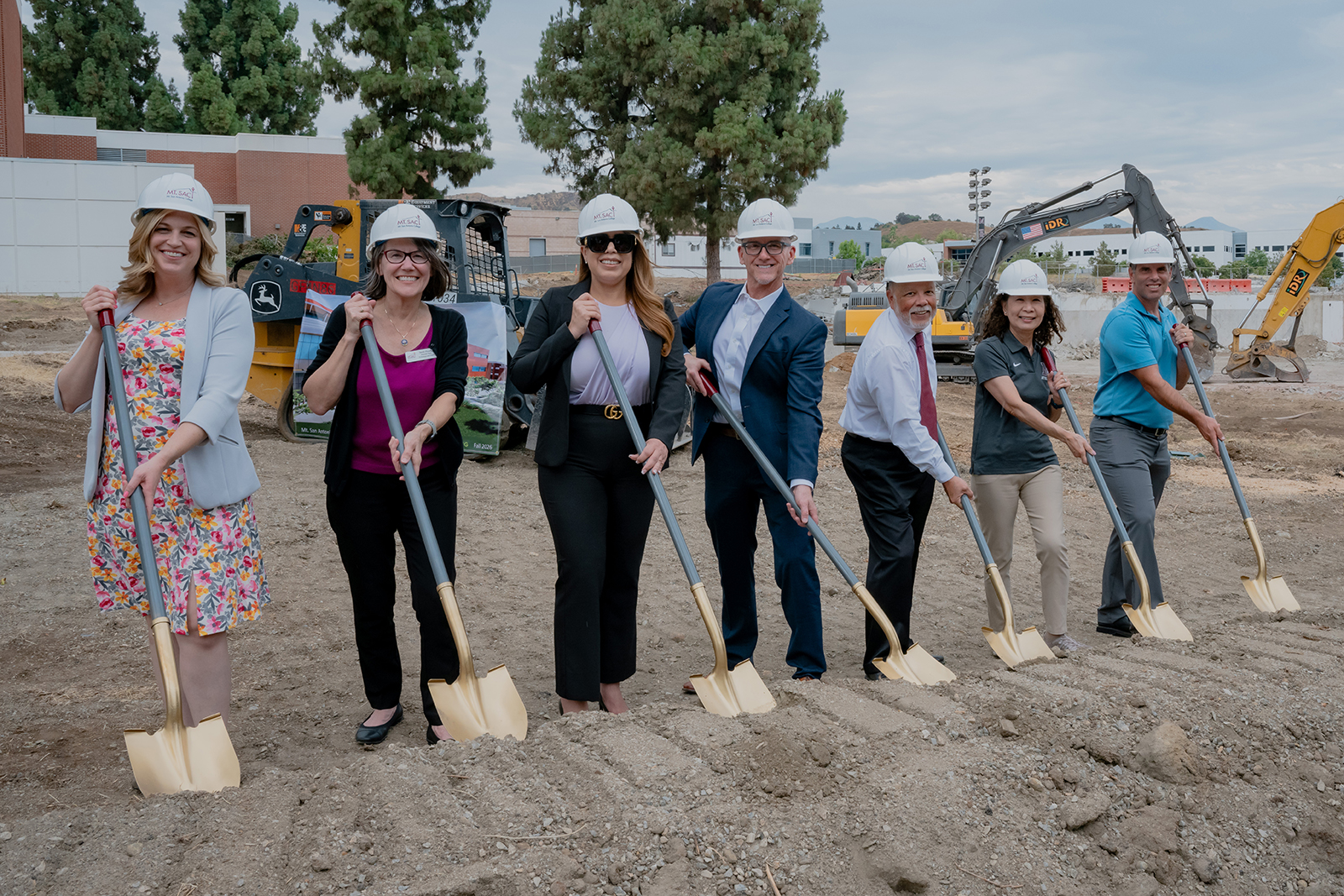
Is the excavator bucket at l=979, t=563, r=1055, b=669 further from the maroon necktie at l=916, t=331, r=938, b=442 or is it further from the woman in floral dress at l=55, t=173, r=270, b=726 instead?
the woman in floral dress at l=55, t=173, r=270, b=726

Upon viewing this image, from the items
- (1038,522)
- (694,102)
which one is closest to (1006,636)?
(1038,522)

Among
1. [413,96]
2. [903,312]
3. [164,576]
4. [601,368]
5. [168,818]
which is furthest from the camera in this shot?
[413,96]

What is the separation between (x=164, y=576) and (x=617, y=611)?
1.53 metres

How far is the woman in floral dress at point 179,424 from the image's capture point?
3.16 meters

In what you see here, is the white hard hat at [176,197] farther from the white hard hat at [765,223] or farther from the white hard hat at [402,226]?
the white hard hat at [765,223]

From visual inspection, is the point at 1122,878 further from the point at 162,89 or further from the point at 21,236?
the point at 162,89

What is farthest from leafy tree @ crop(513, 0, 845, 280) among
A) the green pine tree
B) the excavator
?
the green pine tree

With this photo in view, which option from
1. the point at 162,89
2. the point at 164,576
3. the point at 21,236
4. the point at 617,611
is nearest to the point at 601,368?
the point at 617,611

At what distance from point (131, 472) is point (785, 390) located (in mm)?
2368

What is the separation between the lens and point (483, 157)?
24.6 meters

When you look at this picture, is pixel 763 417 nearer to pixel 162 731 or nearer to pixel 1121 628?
pixel 162 731

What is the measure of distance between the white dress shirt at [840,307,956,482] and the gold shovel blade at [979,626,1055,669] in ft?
2.59

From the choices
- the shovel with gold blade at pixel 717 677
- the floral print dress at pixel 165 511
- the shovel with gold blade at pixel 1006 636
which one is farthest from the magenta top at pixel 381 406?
the shovel with gold blade at pixel 1006 636

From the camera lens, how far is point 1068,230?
15469 mm
